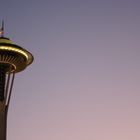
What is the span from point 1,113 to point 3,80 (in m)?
11.3

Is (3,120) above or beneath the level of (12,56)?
beneath

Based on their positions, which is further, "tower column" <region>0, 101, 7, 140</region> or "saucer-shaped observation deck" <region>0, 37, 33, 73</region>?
"saucer-shaped observation deck" <region>0, 37, 33, 73</region>

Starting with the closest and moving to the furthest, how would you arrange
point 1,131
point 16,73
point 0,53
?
point 1,131, point 0,53, point 16,73

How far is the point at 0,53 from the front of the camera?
107m

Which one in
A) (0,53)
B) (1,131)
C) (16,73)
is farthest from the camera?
(16,73)

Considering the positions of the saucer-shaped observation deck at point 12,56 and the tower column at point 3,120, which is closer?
the tower column at point 3,120

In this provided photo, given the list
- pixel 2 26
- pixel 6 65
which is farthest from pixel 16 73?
pixel 2 26

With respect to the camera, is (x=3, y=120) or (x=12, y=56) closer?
(x=3, y=120)

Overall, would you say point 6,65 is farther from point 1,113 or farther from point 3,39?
point 1,113

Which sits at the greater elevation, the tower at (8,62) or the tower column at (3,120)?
the tower at (8,62)

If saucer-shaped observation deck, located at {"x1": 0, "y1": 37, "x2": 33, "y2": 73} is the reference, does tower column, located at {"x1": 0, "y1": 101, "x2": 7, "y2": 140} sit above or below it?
below

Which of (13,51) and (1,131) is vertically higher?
(13,51)

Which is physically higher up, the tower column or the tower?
the tower

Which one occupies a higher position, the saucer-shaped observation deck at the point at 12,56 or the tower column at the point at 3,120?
the saucer-shaped observation deck at the point at 12,56
